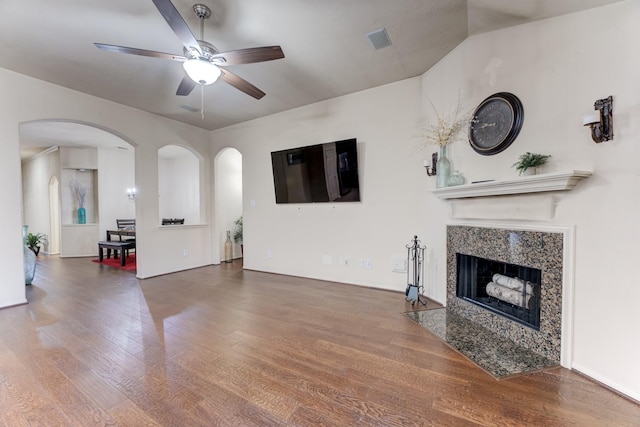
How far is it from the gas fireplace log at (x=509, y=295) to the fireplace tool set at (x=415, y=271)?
0.80m

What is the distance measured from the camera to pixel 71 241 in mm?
7004

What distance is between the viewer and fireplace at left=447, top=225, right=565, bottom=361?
2.04 meters

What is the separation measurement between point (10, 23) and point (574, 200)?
15.9 feet

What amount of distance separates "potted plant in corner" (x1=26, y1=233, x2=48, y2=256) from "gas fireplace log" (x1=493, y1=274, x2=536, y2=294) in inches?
399

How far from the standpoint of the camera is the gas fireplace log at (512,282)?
2.29m

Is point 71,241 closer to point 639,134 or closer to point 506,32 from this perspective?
point 506,32

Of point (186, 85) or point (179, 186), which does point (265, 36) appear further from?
point (179, 186)

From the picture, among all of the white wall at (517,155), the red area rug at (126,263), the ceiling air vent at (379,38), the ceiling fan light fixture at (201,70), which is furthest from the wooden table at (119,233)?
the ceiling air vent at (379,38)

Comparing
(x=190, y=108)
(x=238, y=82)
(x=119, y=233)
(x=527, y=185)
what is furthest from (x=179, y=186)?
(x=527, y=185)

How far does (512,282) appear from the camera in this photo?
2.45 metres

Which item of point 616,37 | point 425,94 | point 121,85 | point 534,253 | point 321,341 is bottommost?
point 321,341

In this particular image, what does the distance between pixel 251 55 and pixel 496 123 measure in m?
2.26

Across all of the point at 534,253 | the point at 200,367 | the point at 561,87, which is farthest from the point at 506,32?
the point at 200,367

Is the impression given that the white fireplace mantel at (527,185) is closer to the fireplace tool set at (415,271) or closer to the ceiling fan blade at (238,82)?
the fireplace tool set at (415,271)
